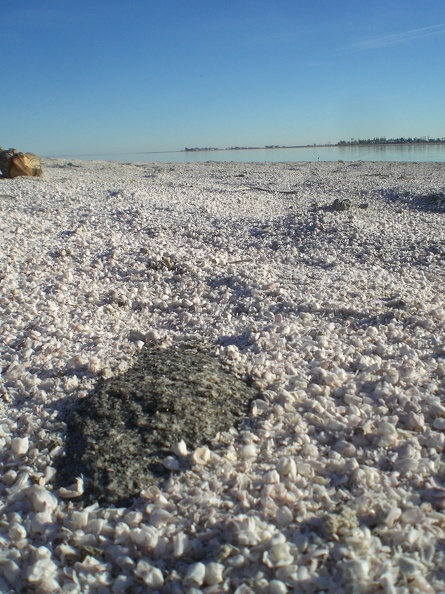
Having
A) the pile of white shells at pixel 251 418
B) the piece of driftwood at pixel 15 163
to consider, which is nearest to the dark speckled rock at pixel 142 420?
the pile of white shells at pixel 251 418

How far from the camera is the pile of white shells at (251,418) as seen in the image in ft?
6.07

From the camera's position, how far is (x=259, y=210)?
10.4m

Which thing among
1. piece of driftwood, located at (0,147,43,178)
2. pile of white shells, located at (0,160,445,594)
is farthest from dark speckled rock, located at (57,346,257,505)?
piece of driftwood, located at (0,147,43,178)

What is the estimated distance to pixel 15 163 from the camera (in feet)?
46.8

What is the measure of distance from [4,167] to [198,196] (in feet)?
23.0

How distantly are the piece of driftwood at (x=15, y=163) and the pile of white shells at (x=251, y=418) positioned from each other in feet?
28.1

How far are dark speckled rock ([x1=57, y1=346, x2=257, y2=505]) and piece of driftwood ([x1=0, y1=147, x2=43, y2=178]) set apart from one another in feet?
43.1

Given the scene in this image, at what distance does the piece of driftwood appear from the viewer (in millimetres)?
14273

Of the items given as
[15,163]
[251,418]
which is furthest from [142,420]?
[15,163]

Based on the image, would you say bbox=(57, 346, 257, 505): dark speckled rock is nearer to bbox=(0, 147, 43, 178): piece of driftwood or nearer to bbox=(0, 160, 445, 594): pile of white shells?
bbox=(0, 160, 445, 594): pile of white shells

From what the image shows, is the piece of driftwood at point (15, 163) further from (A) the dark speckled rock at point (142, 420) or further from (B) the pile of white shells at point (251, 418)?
(A) the dark speckled rock at point (142, 420)

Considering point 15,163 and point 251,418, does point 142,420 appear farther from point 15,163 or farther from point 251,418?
point 15,163

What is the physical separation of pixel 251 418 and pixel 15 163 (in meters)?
14.1

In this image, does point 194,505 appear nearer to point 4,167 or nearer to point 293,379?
point 293,379
